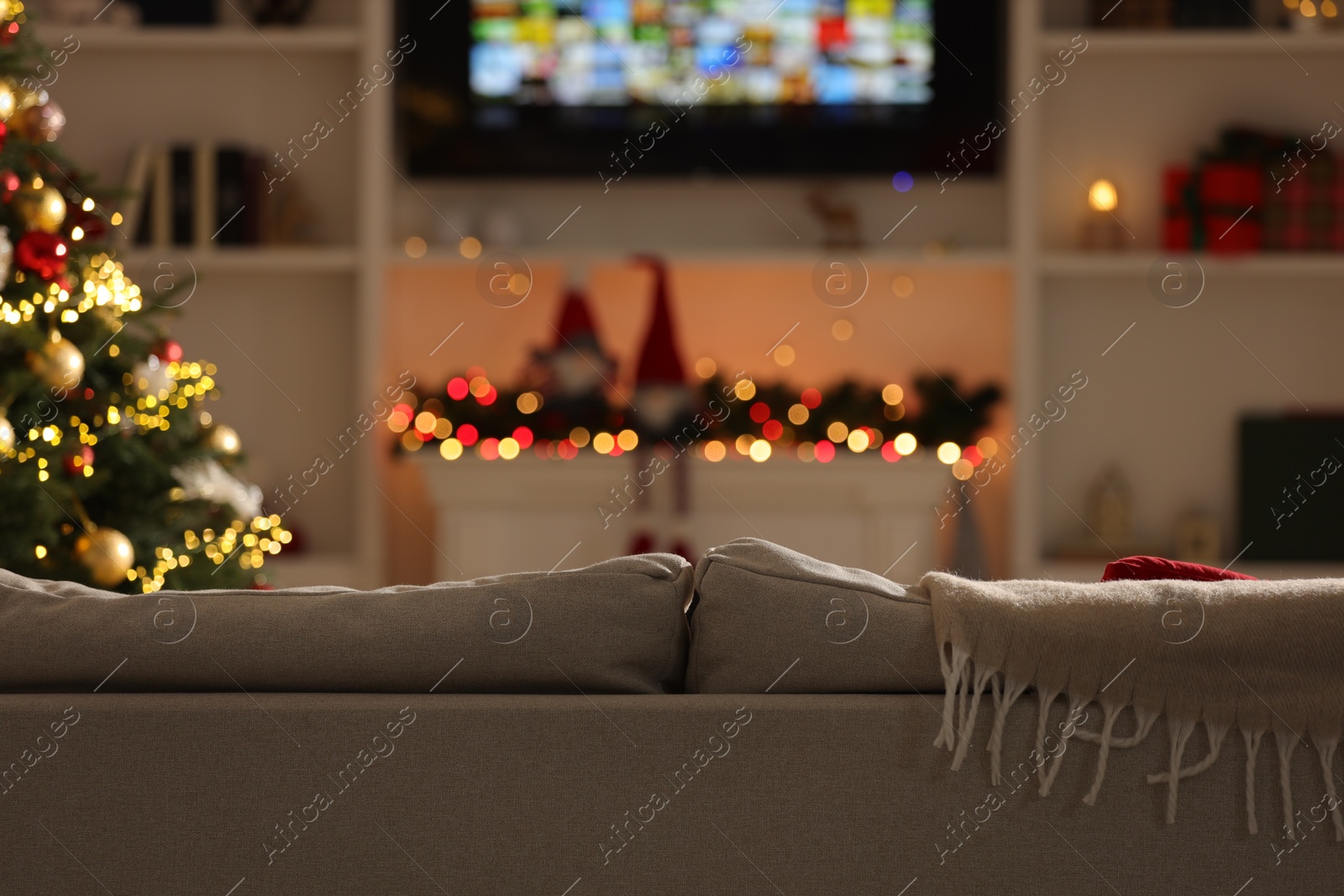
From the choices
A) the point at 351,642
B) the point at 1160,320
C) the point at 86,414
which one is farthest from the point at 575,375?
the point at 351,642

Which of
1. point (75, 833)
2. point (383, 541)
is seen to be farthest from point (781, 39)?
point (75, 833)

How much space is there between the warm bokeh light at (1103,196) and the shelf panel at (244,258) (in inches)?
85.7

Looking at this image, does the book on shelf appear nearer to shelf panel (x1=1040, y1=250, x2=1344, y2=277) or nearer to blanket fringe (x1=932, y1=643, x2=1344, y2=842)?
shelf panel (x1=1040, y1=250, x2=1344, y2=277)

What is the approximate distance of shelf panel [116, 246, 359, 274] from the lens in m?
3.48

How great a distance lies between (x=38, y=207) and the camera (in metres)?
2.21

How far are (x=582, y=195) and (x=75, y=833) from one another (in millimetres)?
3014

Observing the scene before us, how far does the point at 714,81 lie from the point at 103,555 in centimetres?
220

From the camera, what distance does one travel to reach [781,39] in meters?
3.54

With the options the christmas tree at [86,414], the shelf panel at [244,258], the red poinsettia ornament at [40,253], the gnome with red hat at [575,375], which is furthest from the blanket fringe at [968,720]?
the shelf panel at [244,258]

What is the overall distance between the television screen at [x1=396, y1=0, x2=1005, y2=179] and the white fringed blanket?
2.79m

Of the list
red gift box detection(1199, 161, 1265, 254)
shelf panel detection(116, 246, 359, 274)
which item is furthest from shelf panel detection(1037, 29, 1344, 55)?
shelf panel detection(116, 246, 359, 274)

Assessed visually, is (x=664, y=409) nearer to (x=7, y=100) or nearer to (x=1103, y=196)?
(x=1103, y=196)

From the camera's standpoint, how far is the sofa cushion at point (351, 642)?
1.00 metres

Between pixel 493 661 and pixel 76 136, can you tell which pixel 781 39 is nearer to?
pixel 76 136
